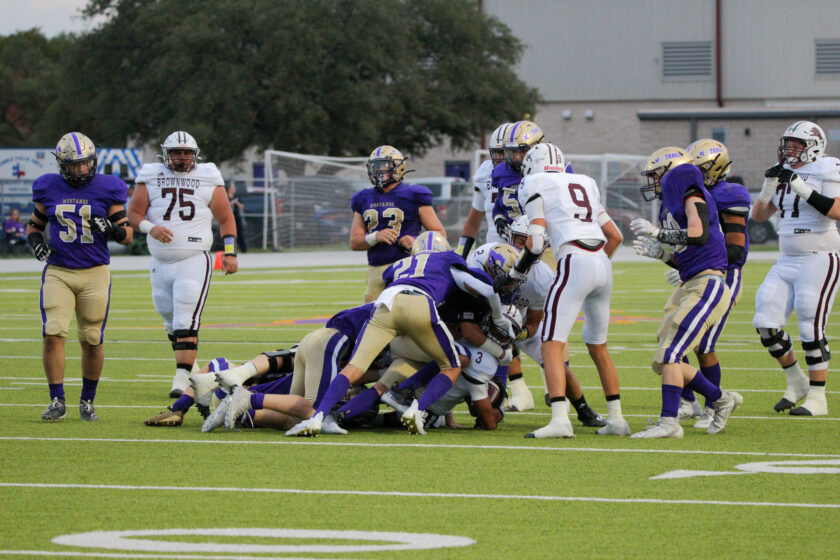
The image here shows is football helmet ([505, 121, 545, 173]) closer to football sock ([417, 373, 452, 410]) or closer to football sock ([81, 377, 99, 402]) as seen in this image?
football sock ([417, 373, 452, 410])

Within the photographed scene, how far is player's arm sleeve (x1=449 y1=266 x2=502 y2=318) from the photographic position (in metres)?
8.05

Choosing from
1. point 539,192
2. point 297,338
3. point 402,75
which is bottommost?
point 297,338

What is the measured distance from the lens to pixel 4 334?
15.0 m

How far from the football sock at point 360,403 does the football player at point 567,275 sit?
985mm

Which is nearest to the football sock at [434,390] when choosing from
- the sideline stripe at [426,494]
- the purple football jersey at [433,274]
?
the purple football jersey at [433,274]

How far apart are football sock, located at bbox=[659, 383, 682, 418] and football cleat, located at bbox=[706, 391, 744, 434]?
0.36m

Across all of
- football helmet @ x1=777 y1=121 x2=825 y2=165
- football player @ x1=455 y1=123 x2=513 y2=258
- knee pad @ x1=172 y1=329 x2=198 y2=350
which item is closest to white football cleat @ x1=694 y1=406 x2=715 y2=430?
football helmet @ x1=777 y1=121 x2=825 y2=165

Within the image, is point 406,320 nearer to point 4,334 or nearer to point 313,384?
point 313,384

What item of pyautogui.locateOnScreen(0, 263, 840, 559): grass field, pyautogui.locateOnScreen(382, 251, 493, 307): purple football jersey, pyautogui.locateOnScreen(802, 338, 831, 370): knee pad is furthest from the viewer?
pyautogui.locateOnScreen(802, 338, 831, 370): knee pad

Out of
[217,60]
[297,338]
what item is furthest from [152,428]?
[217,60]

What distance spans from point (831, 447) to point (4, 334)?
406 inches

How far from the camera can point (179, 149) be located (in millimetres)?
10008

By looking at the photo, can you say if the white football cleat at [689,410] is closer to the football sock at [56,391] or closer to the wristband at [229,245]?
the wristband at [229,245]

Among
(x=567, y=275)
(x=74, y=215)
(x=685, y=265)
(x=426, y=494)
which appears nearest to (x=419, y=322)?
(x=567, y=275)
